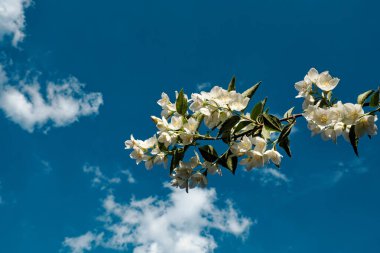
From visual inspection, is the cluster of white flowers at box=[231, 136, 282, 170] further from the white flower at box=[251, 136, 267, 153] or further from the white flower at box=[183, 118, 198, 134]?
the white flower at box=[183, 118, 198, 134]

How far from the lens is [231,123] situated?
2.19m

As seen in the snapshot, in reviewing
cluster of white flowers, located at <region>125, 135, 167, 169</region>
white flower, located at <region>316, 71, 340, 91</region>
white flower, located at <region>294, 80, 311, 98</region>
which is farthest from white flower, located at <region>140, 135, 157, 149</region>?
white flower, located at <region>316, 71, 340, 91</region>

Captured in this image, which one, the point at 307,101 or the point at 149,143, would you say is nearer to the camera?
the point at 307,101

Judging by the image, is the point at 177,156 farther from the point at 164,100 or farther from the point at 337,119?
the point at 337,119

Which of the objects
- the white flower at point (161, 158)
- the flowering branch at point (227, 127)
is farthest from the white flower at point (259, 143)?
the white flower at point (161, 158)

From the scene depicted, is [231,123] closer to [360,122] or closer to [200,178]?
[200,178]

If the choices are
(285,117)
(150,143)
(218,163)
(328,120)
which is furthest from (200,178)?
(328,120)

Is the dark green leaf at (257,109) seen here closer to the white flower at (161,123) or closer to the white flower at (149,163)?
the white flower at (161,123)

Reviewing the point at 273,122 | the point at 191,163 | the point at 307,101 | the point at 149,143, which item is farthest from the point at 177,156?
the point at 307,101

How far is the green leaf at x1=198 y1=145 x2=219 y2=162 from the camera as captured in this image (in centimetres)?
231

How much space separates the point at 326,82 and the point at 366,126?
0.43m

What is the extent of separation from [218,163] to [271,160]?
11.9 inches

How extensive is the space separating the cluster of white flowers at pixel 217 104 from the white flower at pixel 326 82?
1.32ft

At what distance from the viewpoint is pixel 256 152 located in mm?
2152
